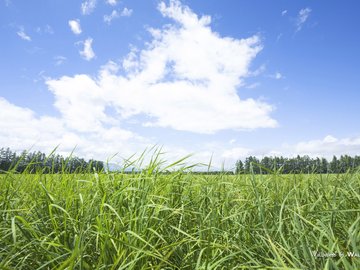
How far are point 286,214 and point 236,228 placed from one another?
471 mm

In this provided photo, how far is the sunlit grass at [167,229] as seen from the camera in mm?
1614

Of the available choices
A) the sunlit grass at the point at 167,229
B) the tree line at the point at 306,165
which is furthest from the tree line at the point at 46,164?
the tree line at the point at 306,165

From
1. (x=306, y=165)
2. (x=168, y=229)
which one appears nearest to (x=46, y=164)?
(x=168, y=229)

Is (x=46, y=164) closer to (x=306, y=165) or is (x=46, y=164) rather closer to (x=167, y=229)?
(x=167, y=229)

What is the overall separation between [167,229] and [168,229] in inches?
0.9

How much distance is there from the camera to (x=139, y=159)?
116 inches

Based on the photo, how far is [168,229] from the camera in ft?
7.30

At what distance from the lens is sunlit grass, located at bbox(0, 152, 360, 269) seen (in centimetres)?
161

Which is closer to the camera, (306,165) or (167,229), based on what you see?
(167,229)

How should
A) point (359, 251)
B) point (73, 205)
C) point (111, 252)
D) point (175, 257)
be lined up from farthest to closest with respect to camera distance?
point (73, 205)
point (175, 257)
point (111, 252)
point (359, 251)

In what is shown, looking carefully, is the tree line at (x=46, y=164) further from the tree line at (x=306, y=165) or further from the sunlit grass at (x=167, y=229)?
the tree line at (x=306, y=165)

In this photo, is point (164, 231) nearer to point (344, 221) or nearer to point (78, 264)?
point (78, 264)

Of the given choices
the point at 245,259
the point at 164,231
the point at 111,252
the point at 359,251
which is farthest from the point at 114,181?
the point at 359,251

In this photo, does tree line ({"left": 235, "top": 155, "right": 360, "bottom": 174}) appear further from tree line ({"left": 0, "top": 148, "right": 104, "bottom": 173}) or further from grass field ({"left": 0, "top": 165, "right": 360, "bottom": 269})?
tree line ({"left": 0, "top": 148, "right": 104, "bottom": 173})
